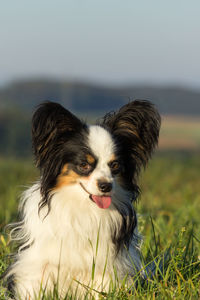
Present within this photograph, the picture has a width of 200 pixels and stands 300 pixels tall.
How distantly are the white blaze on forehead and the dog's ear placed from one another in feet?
0.58

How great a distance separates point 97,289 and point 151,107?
1550 millimetres

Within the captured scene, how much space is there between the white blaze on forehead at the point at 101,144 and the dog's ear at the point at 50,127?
0.58ft

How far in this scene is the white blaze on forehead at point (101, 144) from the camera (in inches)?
153

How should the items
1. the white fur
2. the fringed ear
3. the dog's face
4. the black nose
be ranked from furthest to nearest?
the fringed ear → the white fur → the dog's face → the black nose

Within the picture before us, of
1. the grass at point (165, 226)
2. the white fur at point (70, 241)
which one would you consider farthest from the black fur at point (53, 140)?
the grass at point (165, 226)

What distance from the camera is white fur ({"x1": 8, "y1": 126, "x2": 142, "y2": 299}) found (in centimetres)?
400

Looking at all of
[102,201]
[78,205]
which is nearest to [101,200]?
[102,201]

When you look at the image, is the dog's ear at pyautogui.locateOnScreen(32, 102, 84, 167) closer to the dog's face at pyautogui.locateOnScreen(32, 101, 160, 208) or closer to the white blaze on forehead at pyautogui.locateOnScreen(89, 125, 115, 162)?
the dog's face at pyautogui.locateOnScreen(32, 101, 160, 208)

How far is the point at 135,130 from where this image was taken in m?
4.26

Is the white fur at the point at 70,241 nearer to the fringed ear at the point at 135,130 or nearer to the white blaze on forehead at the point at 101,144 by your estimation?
the white blaze on forehead at the point at 101,144

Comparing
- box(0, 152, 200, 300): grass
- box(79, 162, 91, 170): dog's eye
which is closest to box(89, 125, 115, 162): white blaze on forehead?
box(79, 162, 91, 170): dog's eye

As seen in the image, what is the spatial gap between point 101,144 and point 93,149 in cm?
7

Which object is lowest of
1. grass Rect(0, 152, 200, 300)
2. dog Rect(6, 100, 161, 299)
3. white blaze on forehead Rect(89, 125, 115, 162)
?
grass Rect(0, 152, 200, 300)

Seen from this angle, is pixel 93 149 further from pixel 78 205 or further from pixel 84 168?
pixel 78 205
